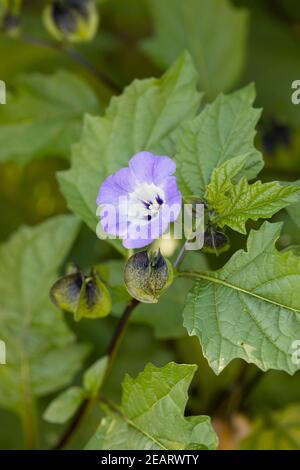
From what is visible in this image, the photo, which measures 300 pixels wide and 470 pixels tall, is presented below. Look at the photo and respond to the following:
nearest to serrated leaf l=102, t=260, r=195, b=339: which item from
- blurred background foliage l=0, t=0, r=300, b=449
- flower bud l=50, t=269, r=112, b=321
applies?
blurred background foliage l=0, t=0, r=300, b=449

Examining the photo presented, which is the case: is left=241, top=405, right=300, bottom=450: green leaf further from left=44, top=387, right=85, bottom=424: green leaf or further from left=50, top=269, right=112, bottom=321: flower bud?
left=50, top=269, right=112, bottom=321: flower bud

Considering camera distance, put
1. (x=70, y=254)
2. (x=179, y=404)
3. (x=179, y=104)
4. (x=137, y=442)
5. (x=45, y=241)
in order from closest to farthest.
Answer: (x=179, y=404) < (x=137, y=442) < (x=179, y=104) < (x=45, y=241) < (x=70, y=254)

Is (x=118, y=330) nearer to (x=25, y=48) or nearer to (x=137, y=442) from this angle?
(x=137, y=442)

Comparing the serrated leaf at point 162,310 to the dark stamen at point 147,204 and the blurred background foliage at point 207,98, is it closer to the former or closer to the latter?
the blurred background foliage at point 207,98

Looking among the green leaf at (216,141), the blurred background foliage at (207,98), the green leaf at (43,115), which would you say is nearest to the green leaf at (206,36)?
the blurred background foliage at (207,98)

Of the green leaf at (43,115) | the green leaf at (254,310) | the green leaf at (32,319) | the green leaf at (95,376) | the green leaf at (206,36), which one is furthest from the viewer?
the green leaf at (206,36)

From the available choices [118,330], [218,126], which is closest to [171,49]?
[218,126]

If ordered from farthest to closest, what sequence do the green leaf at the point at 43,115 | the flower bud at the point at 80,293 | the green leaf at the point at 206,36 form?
the green leaf at the point at 206,36
the green leaf at the point at 43,115
the flower bud at the point at 80,293
